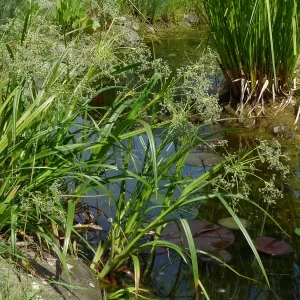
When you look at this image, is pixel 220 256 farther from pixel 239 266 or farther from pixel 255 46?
pixel 255 46

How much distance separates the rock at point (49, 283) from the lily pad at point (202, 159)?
197 cm

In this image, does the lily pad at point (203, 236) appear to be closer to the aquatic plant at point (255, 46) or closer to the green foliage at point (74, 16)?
the aquatic plant at point (255, 46)

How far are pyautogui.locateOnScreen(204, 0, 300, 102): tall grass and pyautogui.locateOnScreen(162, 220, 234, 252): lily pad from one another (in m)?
2.19

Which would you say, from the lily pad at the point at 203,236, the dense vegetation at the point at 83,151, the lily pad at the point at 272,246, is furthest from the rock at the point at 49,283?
the lily pad at the point at 272,246

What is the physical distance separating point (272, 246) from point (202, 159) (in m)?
1.40

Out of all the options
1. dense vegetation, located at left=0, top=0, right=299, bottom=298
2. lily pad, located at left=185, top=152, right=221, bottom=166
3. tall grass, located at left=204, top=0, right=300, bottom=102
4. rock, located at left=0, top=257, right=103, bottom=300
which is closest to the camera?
rock, located at left=0, top=257, right=103, bottom=300

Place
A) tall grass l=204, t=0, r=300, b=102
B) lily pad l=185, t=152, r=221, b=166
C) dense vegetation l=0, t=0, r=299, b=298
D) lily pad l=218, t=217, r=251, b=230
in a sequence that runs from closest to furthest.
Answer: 1. dense vegetation l=0, t=0, r=299, b=298
2. lily pad l=218, t=217, r=251, b=230
3. lily pad l=185, t=152, r=221, b=166
4. tall grass l=204, t=0, r=300, b=102

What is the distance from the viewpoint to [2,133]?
3.19m

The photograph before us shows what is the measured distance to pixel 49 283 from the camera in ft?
9.27

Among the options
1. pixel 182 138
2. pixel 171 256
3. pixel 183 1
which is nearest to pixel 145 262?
pixel 171 256

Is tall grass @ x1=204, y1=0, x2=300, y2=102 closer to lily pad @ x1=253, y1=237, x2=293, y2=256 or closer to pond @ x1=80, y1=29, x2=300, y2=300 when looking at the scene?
pond @ x1=80, y1=29, x2=300, y2=300

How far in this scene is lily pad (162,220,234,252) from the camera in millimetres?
3648

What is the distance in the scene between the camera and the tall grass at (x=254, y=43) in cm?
568

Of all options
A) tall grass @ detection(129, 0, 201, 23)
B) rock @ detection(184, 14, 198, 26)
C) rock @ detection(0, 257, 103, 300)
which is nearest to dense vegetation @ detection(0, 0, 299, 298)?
rock @ detection(0, 257, 103, 300)
